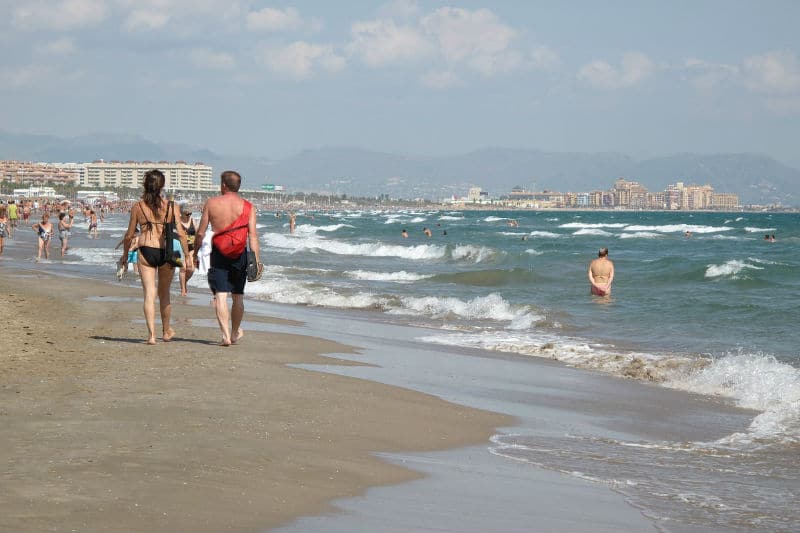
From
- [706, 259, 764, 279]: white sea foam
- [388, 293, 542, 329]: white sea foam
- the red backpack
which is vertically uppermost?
the red backpack

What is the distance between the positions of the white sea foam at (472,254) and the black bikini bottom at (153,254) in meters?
30.7

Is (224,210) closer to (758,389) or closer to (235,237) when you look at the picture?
(235,237)

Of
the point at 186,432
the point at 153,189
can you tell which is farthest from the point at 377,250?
the point at 186,432

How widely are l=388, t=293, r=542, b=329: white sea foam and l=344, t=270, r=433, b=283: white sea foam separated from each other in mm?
7520

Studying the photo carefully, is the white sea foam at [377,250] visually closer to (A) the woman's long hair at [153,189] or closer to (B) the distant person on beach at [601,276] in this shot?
(B) the distant person on beach at [601,276]

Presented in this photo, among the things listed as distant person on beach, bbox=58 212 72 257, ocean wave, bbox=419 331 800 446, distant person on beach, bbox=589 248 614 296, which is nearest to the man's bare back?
ocean wave, bbox=419 331 800 446

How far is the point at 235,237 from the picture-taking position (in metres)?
8.80

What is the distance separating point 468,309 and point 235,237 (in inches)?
365

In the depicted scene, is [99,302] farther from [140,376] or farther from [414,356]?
[140,376]

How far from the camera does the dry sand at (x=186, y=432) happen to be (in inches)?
164

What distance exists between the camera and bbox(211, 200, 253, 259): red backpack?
8789 millimetres

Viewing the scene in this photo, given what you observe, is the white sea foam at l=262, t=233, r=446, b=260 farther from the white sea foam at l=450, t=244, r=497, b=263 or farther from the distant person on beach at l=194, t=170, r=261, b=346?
the distant person on beach at l=194, t=170, r=261, b=346

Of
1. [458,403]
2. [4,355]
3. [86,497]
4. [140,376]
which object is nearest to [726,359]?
[458,403]

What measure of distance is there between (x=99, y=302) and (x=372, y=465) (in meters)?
10.0
